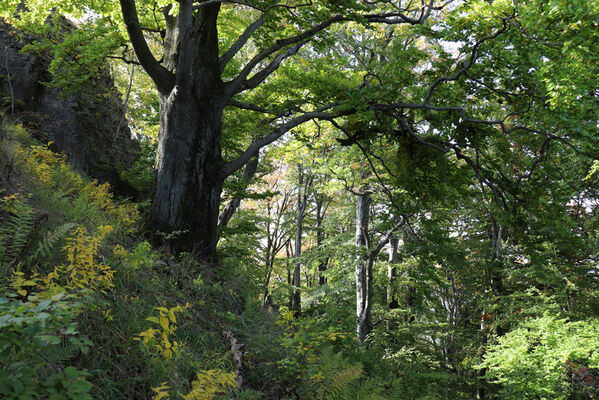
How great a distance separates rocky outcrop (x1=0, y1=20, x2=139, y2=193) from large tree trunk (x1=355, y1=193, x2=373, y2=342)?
24.2 ft

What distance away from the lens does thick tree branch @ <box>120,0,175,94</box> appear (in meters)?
5.54

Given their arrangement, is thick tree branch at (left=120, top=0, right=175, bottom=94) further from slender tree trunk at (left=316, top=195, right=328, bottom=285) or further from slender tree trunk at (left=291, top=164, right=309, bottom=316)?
slender tree trunk at (left=316, top=195, right=328, bottom=285)

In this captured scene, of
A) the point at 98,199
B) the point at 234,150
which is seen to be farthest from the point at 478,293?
the point at 98,199

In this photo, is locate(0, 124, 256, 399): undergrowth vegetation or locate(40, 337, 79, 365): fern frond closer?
locate(0, 124, 256, 399): undergrowth vegetation

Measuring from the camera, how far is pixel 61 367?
6.81ft

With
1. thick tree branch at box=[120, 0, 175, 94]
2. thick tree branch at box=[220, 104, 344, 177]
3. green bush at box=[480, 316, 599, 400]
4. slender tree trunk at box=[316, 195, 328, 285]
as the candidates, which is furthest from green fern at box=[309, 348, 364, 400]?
slender tree trunk at box=[316, 195, 328, 285]

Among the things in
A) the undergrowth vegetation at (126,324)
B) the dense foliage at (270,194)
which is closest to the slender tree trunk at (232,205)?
the dense foliage at (270,194)

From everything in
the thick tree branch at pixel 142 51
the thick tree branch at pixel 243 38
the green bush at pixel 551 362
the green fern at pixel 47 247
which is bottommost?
the green bush at pixel 551 362

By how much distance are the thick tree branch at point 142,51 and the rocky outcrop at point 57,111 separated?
9.58ft

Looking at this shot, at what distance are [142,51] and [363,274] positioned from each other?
364 inches

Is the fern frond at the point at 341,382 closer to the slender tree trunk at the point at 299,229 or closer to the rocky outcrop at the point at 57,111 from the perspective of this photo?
the rocky outcrop at the point at 57,111

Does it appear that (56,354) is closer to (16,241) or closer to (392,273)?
(16,241)

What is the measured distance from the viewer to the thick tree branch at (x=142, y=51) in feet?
18.2

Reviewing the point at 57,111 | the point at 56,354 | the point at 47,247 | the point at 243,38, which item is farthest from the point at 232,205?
the point at 56,354
